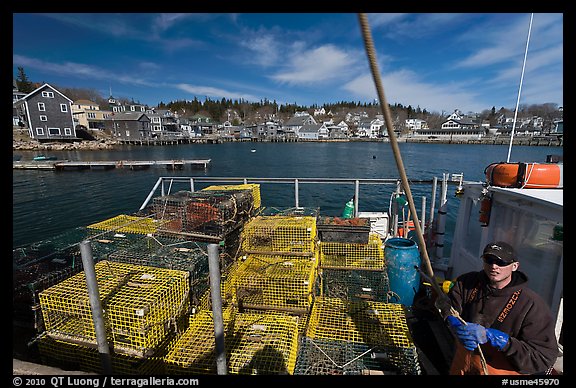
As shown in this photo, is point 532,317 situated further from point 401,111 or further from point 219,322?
point 401,111

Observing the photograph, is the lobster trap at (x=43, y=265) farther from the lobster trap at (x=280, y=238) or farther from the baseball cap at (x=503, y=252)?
the baseball cap at (x=503, y=252)

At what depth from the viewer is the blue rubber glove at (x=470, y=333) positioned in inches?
87.3

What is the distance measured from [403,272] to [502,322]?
122 inches

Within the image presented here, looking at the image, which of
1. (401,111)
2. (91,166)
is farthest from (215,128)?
(401,111)

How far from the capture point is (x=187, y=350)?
288 centimetres

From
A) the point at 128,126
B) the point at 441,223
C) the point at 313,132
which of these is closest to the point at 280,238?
the point at 441,223

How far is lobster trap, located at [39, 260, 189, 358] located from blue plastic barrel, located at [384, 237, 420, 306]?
4038mm

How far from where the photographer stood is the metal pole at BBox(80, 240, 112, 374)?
230 cm

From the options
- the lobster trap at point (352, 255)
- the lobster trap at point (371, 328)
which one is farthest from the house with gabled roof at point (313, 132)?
the lobster trap at point (371, 328)

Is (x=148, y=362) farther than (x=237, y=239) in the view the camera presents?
No

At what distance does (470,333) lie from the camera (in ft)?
7.30

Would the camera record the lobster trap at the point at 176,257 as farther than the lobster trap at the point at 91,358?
Yes

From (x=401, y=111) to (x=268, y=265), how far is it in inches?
7084

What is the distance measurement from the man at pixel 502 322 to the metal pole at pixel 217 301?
1.99 metres
